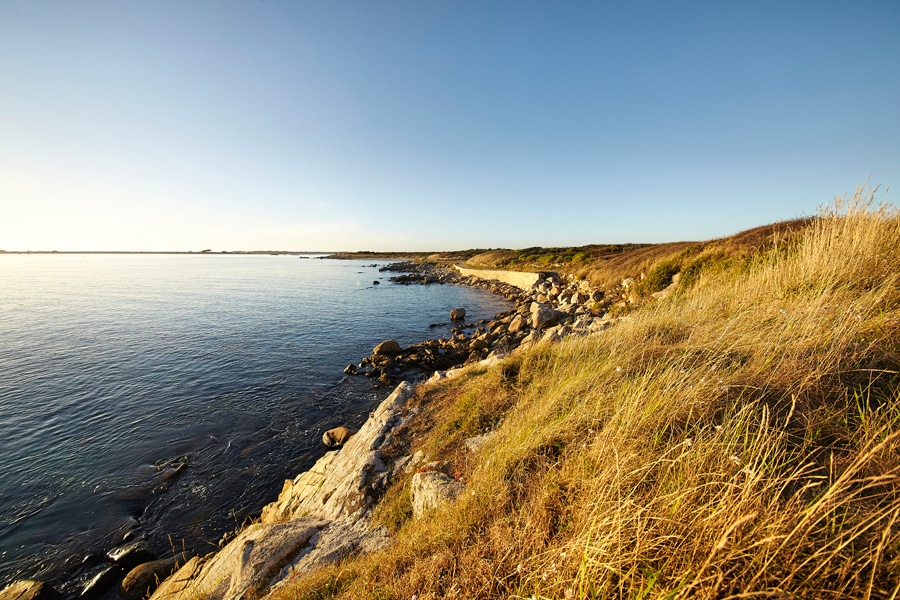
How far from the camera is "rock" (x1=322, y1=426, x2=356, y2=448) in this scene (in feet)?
32.8

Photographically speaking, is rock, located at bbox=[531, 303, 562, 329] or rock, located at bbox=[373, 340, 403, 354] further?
rock, located at bbox=[531, 303, 562, 329]

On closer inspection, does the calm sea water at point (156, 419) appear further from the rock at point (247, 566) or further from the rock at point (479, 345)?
the rock at point (479, 345)

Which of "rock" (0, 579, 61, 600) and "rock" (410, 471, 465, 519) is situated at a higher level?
"rock" (410, 471, 465, 519)

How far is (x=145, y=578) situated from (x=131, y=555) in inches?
39.6

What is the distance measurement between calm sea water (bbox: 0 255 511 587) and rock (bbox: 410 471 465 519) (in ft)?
18.9

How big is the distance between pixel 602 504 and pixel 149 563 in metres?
8.85

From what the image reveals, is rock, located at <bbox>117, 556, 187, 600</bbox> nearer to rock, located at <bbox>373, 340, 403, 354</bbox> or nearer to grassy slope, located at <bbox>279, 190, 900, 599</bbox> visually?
grassy slope, located at <bbox>279, 190, 900, 599</bbox>

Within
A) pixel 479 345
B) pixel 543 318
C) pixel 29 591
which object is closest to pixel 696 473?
pixel 29 591

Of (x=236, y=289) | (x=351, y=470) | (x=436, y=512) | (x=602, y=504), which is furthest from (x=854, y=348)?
(x=236, y=289)

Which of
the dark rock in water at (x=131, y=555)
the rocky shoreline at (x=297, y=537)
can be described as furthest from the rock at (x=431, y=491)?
the dark rock in water at (x=131, y=555)

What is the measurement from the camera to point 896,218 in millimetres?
6316

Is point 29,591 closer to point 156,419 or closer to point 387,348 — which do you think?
point 156,419

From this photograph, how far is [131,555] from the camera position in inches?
265

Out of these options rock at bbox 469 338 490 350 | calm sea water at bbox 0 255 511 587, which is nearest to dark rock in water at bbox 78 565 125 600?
calm sea water at bbox 0 255 511 587
